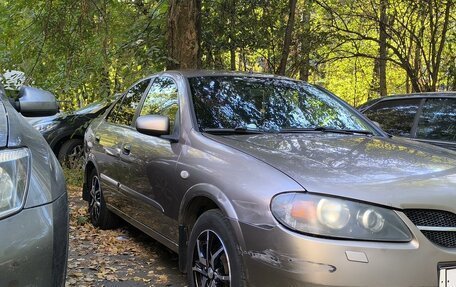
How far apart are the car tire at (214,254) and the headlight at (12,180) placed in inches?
44.9

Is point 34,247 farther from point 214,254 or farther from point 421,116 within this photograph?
point 421,116

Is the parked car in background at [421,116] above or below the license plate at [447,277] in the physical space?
above

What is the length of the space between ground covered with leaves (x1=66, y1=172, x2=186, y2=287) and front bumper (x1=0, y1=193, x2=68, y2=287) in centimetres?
187

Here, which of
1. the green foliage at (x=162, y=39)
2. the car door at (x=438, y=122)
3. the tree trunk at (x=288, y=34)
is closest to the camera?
the car door at (x=438, y=122)

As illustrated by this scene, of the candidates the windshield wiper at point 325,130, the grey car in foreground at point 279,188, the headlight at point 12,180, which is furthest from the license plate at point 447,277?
the headlight at point 12,180

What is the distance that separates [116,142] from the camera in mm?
4590

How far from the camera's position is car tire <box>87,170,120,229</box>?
16.9ft

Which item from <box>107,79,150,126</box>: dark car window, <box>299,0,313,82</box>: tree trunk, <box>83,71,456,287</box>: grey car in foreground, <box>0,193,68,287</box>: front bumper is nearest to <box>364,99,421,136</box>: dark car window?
<box>83,71,456,287</box>: grey car in foreground

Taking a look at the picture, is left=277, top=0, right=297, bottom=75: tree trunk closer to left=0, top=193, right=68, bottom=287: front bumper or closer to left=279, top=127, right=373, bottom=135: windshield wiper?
left=279, top=127, right=373, bottom=135: windshield wiper

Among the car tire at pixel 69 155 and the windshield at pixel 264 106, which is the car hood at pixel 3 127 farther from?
the car tire at pixel 69 155

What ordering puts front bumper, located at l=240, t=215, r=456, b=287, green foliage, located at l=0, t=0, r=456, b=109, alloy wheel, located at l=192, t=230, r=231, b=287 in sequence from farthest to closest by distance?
1. green foliage, located at l=0, t=0, r=456, b=109
2. alloy wheel, located at l=192, t=230, r=231, b=287
3. front bumper, located at l=240, t=215, r=456, b=287

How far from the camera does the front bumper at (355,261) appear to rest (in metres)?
2.18

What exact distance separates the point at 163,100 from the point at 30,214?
8.01 feet

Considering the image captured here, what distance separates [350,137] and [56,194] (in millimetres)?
2150
